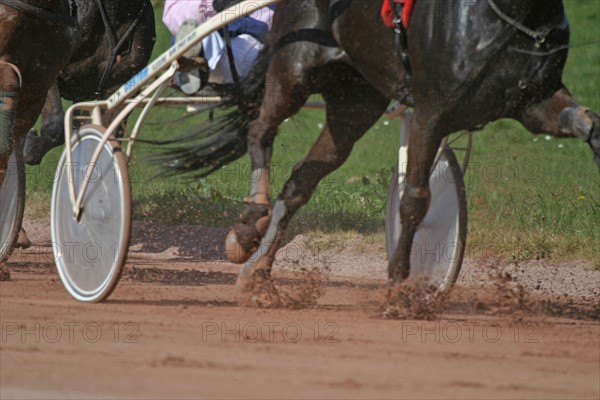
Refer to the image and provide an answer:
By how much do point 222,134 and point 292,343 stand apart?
91.2 inches

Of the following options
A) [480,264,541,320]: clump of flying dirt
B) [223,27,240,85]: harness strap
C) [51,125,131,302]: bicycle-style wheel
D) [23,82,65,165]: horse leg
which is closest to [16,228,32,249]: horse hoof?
[23,82,65,165]: horse leg

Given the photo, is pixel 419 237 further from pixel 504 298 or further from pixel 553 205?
pixel 553 205

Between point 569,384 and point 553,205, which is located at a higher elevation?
point 553,205

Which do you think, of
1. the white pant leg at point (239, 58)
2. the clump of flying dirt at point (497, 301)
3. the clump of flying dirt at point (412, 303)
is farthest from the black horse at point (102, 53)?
the clump of flying dirt at point (412, 303)

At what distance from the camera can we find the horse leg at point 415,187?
5.06 metres

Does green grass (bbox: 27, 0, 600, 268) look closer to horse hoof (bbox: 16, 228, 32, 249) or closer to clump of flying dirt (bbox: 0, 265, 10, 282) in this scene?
horse hoof (bbox: 16, 228, 32, 249)

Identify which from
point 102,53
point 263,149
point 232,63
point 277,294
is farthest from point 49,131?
point 277,294

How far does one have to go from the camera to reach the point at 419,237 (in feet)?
19.6

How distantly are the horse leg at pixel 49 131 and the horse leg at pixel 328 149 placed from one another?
2.45m

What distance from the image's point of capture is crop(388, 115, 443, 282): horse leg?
5.06m

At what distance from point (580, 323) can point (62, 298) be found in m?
2.42

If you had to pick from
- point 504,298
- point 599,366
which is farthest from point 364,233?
point 599,366

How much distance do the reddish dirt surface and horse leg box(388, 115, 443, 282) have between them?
19 cm

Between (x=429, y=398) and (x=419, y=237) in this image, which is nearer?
(x=429, y=398)
